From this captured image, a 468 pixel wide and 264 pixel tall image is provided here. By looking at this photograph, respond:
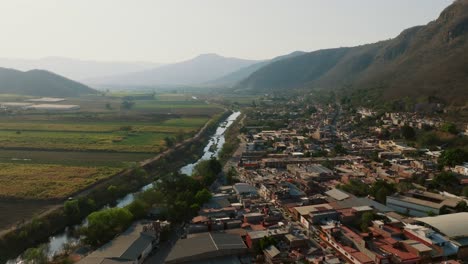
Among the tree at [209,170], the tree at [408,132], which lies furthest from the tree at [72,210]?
the tree at [408,132]

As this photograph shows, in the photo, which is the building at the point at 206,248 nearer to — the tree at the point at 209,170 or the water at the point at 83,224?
the water at the point at 83,224

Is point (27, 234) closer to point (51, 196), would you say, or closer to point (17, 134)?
point (51, 196)

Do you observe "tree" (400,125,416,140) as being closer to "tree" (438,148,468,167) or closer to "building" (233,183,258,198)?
"tree" (438,148,468,167)

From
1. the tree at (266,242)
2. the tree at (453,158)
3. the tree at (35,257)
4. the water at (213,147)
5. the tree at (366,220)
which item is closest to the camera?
the tree at (35,257)

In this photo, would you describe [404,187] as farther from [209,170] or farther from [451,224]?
[209,170]

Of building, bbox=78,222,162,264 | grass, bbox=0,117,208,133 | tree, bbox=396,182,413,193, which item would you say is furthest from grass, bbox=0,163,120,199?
tree, bbox=396,182,413,193

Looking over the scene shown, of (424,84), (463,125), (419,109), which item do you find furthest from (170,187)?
(424,84)
